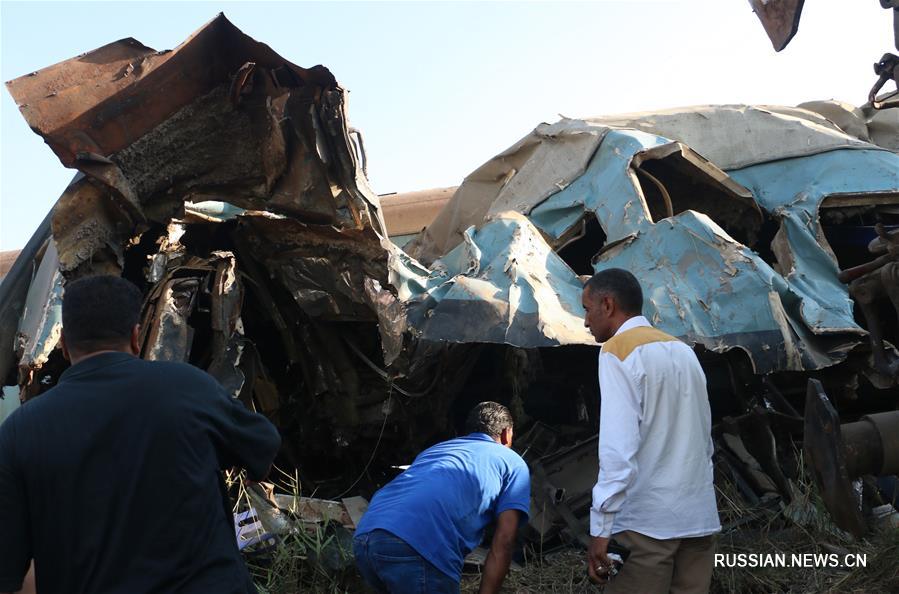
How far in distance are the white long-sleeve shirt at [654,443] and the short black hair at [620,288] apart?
14 centimetres

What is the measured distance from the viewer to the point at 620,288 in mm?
3221

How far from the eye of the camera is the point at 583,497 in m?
5.73

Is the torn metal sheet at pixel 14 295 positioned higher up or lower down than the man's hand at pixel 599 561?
higher up

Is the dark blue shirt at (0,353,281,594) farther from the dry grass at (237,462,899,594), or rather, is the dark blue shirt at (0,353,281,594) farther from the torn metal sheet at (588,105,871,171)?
the torn metal sheet at (588,105,871,171)

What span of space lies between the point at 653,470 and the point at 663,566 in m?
0.32

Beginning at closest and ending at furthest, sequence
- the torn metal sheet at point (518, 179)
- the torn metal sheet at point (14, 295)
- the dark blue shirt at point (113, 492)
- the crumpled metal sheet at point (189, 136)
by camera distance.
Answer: the dark blue shirt at point (113, 492)
the crumpled metal sheet at point (189, 136)
the torn metal sheet at point (14, 295)
the torn metal sheet at point (518, 179)

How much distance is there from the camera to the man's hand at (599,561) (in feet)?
9.52

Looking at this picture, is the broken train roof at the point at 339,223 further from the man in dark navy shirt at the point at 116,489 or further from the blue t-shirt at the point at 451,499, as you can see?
the man in dark navy shirt at the point at 116,489

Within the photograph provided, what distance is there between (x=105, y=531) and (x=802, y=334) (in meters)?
4.29

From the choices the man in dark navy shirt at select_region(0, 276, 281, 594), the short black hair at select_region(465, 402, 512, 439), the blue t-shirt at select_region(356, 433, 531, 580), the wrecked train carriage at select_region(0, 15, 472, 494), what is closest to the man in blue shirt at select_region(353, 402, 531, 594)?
the blue t-shirt at select_region(356, 433, 531, 580)

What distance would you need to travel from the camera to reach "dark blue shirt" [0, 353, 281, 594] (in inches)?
76.7

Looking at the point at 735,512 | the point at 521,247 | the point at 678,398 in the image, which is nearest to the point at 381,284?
the point at 521,247

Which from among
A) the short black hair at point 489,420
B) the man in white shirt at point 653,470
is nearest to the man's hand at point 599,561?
the man in white shirt at point 653,470

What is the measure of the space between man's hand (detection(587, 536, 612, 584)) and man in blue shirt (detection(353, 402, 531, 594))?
466mm
